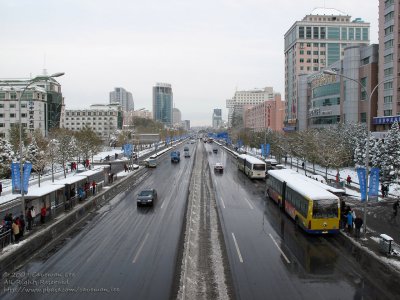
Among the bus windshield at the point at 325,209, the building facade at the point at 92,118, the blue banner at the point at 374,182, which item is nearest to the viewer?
the bus windshield at the point at 325,209

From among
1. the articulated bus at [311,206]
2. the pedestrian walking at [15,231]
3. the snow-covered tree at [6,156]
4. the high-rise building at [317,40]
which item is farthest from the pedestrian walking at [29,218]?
the high-rise building at [317,40]

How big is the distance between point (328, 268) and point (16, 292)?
1239cm

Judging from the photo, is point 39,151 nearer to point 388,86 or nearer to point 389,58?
point 388,86

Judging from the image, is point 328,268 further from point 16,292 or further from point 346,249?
point 16,292

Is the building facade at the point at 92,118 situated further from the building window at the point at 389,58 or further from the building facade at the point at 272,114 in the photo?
the building window at the point at 389,58

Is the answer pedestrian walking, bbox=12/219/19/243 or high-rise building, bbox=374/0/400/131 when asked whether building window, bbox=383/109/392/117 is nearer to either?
high-rise building, bbox=374/0/400/131

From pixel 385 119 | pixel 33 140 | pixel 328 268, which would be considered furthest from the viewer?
pixel 385 119

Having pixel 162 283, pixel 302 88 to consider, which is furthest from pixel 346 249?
pixel 302 88

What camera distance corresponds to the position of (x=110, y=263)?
16234 mm

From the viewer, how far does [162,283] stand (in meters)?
14.0

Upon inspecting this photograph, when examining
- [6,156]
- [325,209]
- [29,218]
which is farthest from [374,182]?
[6,156]

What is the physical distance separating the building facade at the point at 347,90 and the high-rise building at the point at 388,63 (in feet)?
13.8

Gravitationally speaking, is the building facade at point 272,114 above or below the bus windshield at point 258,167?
above

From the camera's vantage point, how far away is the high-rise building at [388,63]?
6216 centimetres
